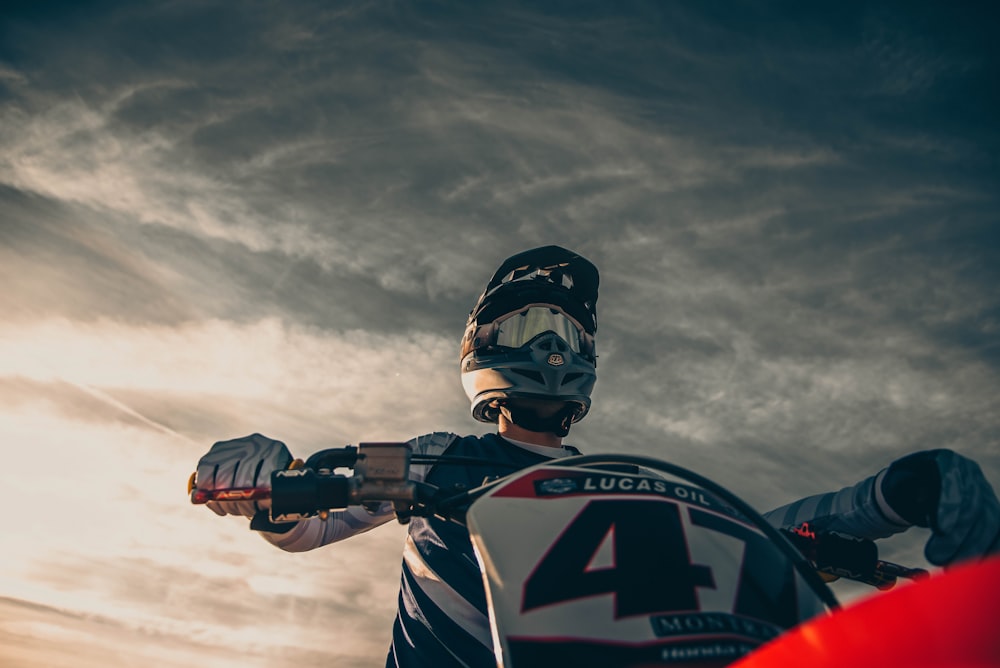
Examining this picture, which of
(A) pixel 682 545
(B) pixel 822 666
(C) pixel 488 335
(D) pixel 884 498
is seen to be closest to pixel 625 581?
(A) pixel 682 545

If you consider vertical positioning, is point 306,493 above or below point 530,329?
below

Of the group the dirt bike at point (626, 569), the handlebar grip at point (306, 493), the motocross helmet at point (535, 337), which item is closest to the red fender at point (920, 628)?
the dirt bike at point (626, 569)

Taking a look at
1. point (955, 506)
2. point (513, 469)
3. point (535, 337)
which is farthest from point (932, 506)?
point (535, 337)

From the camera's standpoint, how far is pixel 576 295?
4879mm

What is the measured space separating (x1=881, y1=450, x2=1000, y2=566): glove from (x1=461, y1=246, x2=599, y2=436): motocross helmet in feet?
7.01

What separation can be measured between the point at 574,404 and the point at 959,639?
3472 millimetres

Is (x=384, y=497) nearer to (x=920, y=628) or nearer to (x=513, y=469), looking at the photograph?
(x=513, y=469)

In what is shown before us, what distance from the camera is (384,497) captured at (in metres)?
2.62

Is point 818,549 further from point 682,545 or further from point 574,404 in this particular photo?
point 574,404

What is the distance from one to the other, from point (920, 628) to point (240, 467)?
2.30m

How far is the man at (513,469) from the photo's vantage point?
243 cm

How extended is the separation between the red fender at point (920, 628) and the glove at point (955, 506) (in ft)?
4.52

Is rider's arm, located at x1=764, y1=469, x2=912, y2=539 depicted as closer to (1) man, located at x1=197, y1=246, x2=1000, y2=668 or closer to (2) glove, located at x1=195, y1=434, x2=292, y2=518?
(1) man, located at x1=197, y1=246, x2=1000, y2=668

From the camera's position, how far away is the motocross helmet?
4.34 meters
